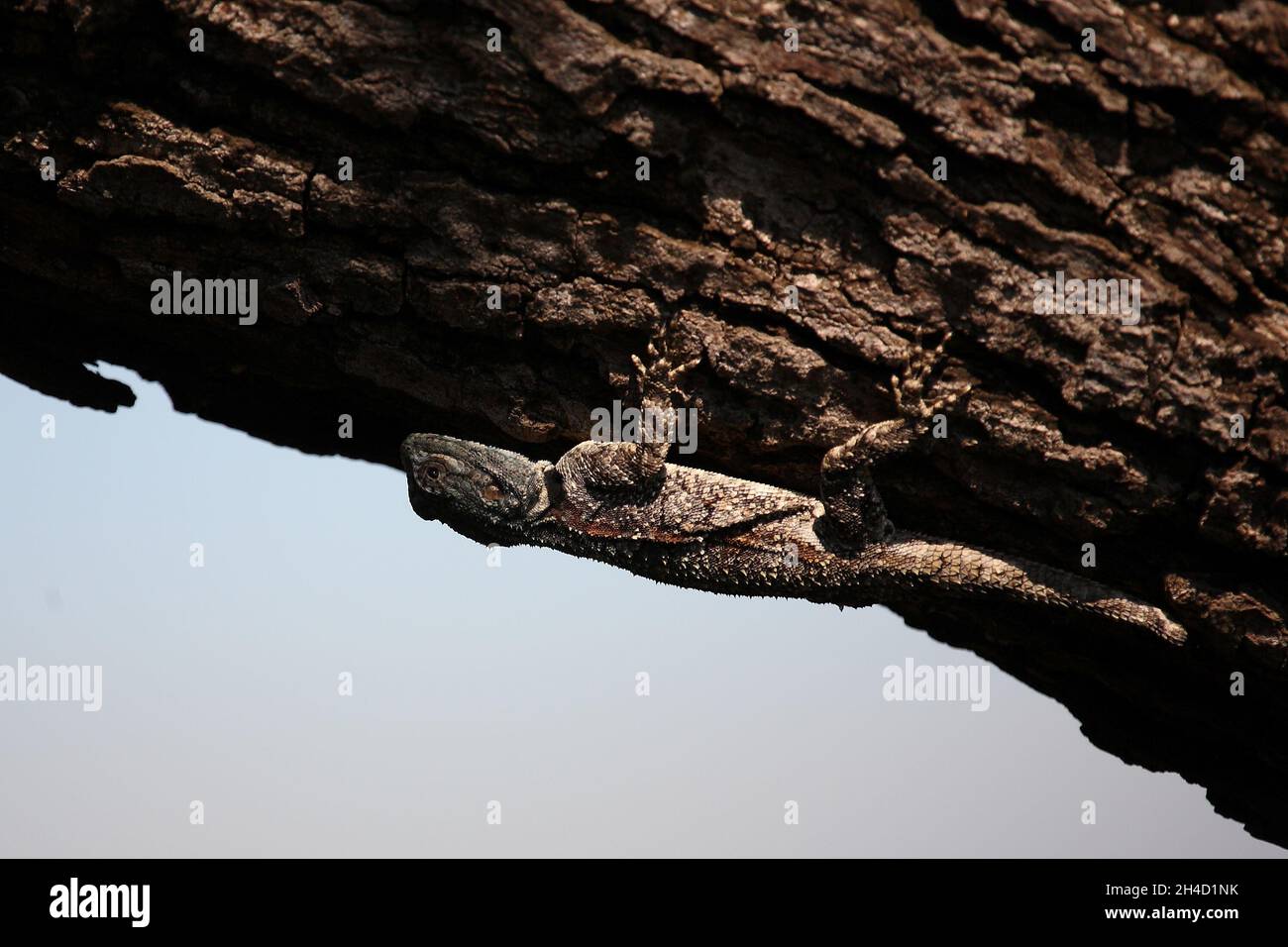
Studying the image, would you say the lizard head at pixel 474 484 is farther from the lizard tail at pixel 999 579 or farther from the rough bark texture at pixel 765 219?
the lizard tail at pixel 999 579

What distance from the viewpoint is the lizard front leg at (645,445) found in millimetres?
5586

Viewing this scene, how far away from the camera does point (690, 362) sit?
554 cm

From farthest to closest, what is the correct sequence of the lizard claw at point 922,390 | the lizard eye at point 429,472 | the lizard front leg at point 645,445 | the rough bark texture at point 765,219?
the lizard eye at point 429,472 → the lizard front leg at point 645,445 → the lizard claw at point 922,390 → the rough bark texture at point 765,219

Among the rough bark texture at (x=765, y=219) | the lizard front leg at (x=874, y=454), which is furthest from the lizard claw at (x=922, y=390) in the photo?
the rough bark texture at (x=765, y=219)

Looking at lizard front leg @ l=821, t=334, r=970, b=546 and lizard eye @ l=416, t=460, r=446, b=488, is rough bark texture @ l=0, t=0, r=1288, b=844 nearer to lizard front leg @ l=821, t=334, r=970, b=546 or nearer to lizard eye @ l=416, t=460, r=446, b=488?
lizard front leg @ l=821, t=334, r=970, b=546

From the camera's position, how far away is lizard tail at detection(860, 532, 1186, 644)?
5.64 metres

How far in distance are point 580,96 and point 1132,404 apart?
9.41 ft

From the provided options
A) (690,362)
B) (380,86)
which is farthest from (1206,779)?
(380,86)

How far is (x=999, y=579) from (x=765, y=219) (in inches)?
86.4

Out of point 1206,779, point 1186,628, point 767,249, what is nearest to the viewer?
point 767,249

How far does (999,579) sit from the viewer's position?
5.75m

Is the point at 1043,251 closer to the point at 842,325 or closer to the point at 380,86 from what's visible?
the point at 842,325

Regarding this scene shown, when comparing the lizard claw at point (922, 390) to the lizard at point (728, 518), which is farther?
the lizard at point (728, 518)

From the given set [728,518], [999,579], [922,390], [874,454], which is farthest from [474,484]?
[999,579]
